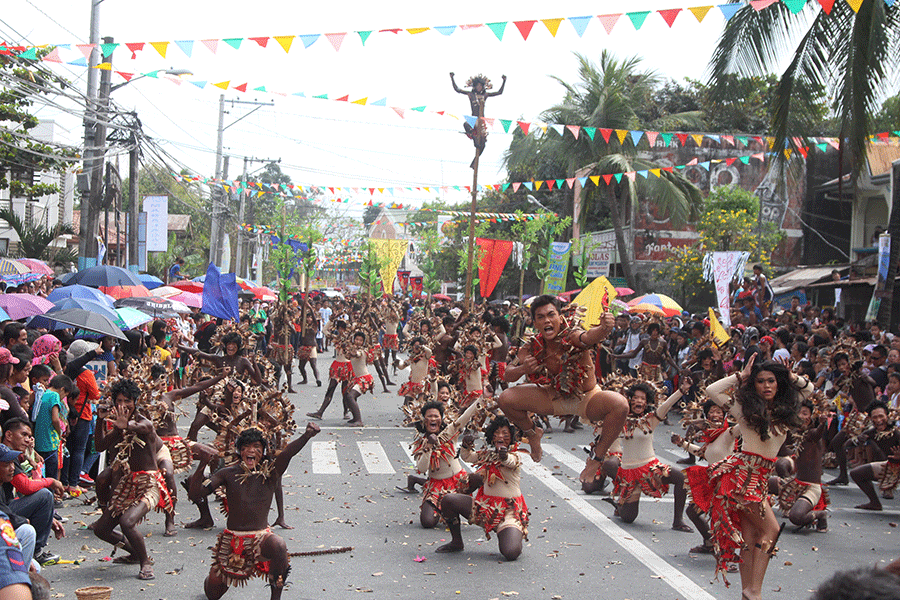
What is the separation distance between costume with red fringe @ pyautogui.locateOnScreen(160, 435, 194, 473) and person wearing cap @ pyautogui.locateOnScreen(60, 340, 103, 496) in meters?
1.51

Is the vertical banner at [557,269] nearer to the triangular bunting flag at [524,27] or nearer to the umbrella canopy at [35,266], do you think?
the umbrella canopy at [35,266]

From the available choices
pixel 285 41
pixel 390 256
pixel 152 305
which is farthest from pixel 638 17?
pixel 390 256

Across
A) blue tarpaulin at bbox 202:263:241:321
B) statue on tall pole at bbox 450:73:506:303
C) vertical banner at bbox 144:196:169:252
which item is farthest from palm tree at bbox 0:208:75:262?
statue on tall pole at bbox 450:73:506:303

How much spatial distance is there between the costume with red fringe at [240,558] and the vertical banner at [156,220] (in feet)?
60.1

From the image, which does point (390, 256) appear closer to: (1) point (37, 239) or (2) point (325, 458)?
(1) point (37, 239)

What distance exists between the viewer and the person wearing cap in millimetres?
9836

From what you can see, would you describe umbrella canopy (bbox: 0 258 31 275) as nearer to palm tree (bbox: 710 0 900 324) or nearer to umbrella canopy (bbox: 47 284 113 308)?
umbrella canopy (bbox: 47 284 113 308)

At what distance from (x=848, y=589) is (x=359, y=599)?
5.31m

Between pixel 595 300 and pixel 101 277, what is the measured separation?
12923mm

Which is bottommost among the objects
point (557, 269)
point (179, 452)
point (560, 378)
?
point (179, 452)

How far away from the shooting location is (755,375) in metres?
6.71

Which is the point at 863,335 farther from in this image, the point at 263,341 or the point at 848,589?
the point at 263,341

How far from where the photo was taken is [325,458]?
513 inches

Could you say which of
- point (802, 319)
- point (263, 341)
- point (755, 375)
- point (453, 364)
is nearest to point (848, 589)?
point (755, 375)
